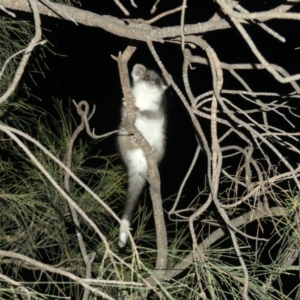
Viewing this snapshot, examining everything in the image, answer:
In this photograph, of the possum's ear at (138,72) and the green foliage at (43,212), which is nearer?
the green foliage at (43,212)

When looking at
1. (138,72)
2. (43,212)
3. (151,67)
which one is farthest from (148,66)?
(43,212)

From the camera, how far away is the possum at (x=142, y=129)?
2568 mm

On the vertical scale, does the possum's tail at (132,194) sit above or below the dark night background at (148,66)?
below

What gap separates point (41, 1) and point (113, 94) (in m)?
2.60

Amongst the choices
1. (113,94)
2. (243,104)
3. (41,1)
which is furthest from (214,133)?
(113,94)

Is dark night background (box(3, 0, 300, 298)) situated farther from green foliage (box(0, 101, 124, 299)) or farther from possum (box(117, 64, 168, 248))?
green foliage (box(0, 101, 124, 299))

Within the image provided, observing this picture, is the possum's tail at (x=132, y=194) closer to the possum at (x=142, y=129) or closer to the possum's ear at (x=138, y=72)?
the possum at (x=142, y=129)

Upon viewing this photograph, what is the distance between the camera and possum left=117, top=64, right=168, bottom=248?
2.57 metres

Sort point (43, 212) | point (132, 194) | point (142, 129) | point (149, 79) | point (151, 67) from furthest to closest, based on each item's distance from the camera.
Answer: point (151, 67)
point (149, 79)
point (142, 129)
point (132, 194)
point (43, 212)

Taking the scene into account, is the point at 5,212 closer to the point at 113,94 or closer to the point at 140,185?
the point at 140,185

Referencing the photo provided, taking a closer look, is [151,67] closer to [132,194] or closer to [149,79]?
[149,79]

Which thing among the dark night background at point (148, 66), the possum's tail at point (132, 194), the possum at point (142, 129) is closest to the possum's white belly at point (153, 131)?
the possum at point (142, 129)

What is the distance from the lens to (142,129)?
2635mm

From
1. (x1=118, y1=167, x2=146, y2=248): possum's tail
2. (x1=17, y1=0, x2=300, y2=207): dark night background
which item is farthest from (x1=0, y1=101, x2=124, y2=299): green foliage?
(x1=17, y1=0, x2=300, y2=207): dark night background
